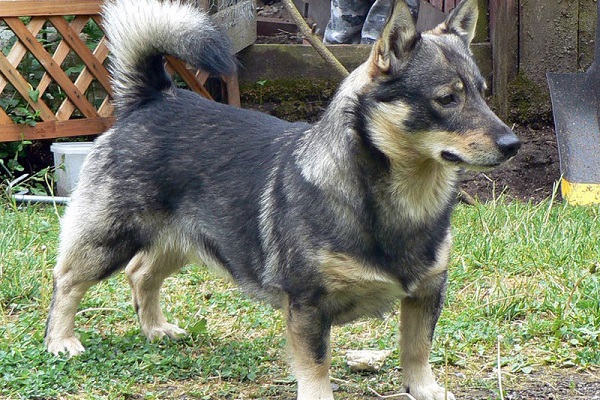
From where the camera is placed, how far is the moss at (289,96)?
26.1 ft

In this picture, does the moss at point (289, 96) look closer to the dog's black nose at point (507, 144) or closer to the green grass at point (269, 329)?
the green grass at point (269, 329)

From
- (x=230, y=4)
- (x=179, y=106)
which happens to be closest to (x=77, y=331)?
(x=179, y=106)

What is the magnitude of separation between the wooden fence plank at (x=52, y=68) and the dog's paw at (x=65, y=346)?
358 cm

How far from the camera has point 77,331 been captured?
432cm

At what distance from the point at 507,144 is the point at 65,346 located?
2.17 meters

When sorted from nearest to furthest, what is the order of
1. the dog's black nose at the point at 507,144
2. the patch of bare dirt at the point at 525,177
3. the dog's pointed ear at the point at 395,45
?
the dog's black nose at the point at 507,144, the dog's pointed ear at the point at 395,45, the patch of bare dirt at the point at 525,177

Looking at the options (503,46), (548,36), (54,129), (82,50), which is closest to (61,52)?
(82,50)

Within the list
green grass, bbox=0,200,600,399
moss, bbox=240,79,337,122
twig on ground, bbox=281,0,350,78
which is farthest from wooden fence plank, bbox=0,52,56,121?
twig on ground, bbox=281,0,350,78

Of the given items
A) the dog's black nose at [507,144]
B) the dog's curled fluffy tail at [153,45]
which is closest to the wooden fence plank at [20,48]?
the dog's curled fluffy tail at [153,45]

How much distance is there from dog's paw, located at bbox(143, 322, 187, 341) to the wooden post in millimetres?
4486

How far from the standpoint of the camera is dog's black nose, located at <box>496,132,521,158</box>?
3.11 meters

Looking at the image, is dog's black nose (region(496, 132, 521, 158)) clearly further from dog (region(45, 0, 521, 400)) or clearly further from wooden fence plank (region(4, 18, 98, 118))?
wooden fence plank (region(4, 18, 98, 118))

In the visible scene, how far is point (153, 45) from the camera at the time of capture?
4.10 meters

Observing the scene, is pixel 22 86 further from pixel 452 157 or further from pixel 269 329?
pixel 452 157
